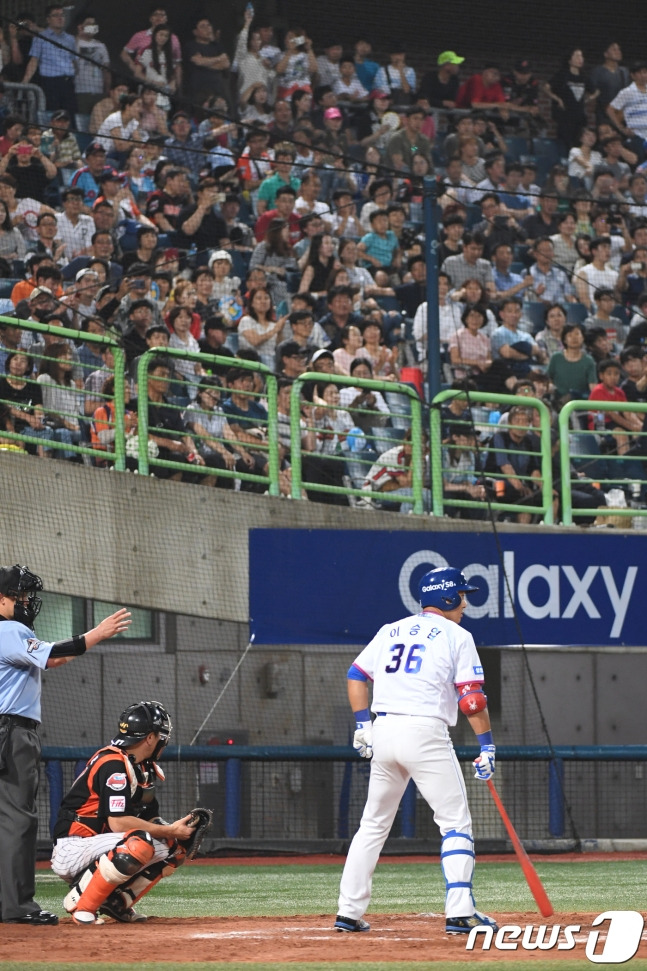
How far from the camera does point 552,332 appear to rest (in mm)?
16312

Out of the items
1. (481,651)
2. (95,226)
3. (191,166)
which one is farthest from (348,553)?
(191,166)

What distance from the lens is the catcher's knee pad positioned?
7059 mm

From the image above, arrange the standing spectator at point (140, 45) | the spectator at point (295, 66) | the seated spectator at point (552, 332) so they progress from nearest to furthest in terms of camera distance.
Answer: the seated spectator at point (552, 332), the standing spectator at point (140, 45), the spectator at point (295, 66)

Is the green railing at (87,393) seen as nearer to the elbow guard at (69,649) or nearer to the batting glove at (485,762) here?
the elbow guard at (69,649)

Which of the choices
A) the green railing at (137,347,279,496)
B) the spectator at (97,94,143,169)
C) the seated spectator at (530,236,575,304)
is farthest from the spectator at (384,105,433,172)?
the green railing at (137,347,279,496)

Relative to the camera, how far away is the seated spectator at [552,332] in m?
16.1

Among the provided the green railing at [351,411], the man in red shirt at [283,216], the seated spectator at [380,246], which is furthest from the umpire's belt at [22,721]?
the seated spectator at [380,246]

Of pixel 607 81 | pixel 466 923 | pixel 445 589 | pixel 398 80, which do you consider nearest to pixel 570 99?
pixel 607 81

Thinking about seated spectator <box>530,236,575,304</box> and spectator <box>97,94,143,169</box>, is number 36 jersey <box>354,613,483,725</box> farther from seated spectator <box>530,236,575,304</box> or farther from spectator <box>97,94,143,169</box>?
spectator <box>97,94,143,169</box>

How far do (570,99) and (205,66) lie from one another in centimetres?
532

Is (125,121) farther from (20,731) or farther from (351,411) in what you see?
(20,731)

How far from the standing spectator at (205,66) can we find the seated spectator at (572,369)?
18.4ft

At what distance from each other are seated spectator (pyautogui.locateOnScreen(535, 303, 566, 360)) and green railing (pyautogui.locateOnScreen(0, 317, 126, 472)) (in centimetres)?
545

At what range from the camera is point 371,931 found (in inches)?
272
